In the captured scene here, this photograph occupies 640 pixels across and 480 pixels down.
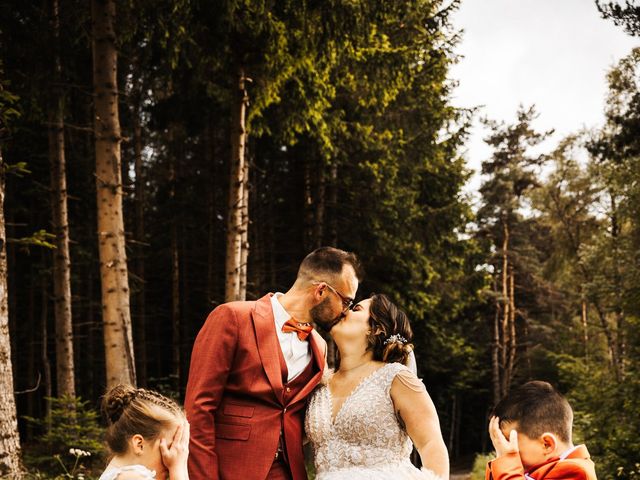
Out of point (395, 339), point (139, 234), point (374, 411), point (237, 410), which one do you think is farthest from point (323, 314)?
point (139, 234)

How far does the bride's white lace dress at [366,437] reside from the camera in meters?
3.37

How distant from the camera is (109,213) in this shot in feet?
24.6

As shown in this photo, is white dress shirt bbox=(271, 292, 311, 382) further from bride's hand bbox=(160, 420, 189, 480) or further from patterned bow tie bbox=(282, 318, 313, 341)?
bride's hand bbox=(160, 420, 189, 480)

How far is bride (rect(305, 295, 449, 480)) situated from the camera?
331 cm

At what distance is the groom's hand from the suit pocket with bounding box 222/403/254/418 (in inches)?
48.7

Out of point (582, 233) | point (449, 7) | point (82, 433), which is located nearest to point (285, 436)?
point (82, 433)

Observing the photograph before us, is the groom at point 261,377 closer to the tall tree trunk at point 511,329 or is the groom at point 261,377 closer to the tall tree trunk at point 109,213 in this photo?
the tall tree trunk at point 109,213

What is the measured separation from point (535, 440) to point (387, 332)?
1.01 m

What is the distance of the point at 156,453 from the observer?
2.77 m

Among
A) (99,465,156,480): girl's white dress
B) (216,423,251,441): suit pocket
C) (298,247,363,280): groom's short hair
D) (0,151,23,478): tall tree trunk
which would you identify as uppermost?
(298,247,363,280): groom's short hair

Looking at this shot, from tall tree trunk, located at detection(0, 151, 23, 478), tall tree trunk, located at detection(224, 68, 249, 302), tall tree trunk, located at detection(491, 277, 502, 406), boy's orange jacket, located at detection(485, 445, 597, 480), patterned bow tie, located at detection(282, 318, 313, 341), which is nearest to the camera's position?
boy's orange jacket, located at detection(485, 445, 597, 480)

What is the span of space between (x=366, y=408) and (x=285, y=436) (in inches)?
18.2

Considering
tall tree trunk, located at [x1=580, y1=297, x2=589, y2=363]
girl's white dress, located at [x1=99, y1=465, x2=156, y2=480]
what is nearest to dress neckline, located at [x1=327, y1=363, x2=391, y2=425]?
girl's white dress, located at [x1=99, y1=465, x2=156, y2=480]

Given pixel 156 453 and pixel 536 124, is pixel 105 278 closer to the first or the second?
pixel 156 453
